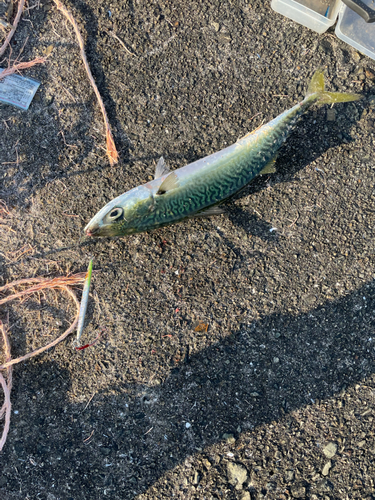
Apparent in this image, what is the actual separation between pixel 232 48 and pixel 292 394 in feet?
10.8

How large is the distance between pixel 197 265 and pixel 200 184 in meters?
0.77

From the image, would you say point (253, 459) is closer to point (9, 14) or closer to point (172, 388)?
point (172, 388)

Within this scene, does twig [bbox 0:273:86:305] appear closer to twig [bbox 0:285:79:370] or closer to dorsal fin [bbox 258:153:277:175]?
twig [bbox 0:285:79:370]

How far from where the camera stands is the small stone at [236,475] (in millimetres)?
3018

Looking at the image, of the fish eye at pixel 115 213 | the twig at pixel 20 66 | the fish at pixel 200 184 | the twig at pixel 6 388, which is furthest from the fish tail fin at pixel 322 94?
the twig at pixel 6 388

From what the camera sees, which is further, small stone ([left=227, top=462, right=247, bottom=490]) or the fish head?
small stone ([left=227, top=462, right=247, bottom=490])

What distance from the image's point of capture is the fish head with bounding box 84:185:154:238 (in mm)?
2676

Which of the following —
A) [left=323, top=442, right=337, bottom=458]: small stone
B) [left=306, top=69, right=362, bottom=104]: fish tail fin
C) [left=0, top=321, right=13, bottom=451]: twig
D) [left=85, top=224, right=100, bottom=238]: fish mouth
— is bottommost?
[left=323, top=442, right=337, bottom=458]: small stone

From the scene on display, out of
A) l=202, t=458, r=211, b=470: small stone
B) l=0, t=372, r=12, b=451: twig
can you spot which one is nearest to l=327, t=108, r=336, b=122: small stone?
l=202, t=458, r=211, b=470: small stone

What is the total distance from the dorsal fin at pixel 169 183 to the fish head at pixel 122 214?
10 centimetres

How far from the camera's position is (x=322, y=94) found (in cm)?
296

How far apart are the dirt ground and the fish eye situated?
18.5 inches

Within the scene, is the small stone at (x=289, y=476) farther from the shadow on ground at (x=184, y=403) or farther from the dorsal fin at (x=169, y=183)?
the dorsal fin at (x=169, y=183)

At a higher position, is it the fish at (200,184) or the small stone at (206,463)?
the fish at (200,184)
